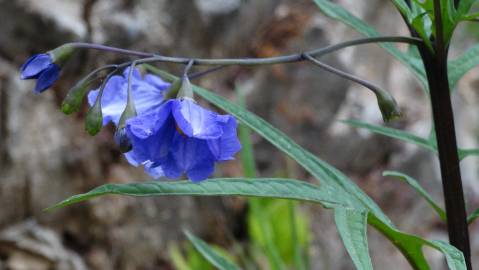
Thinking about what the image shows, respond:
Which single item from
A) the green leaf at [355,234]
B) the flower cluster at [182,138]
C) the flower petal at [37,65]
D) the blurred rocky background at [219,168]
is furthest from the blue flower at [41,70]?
the blurred rocky background at [219,168]

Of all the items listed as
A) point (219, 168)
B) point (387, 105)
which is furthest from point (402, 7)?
point (219, 168)

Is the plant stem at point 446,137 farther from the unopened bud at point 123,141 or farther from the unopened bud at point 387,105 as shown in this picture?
the unopened bud at point 123,141

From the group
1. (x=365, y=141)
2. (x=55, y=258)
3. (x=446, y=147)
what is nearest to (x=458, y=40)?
(x=365, y=141)

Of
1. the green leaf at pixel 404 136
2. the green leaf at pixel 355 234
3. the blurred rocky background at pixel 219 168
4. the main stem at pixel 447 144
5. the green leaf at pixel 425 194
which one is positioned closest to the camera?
the green leaf at pixel 355 234

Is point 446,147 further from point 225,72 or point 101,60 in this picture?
A: point 225,72

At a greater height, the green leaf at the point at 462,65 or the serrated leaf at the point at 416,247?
the green leaf at the point at 462,65

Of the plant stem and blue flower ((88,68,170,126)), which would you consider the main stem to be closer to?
the plant stem
